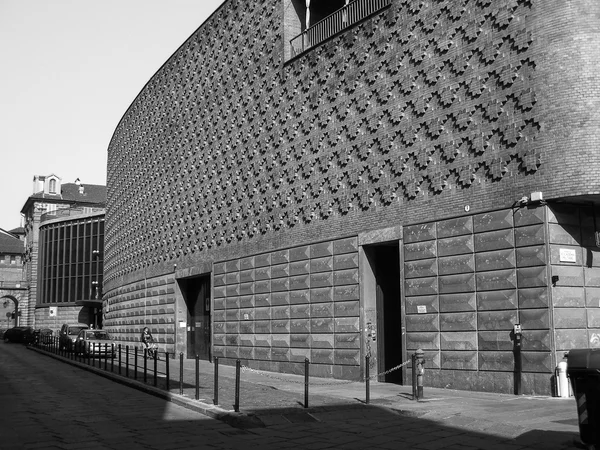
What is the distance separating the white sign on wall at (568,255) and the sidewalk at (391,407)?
3117 mm

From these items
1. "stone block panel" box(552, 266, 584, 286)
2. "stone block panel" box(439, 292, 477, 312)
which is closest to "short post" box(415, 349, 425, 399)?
"stone block panel" box(439, 292, 477, 312)

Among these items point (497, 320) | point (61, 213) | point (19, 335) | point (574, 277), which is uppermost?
point (61, 213)

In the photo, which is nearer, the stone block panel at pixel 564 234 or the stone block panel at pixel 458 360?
the stone block panel at pixel 564 234

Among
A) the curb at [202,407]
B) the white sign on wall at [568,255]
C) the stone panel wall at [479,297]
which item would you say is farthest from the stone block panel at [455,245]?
the curb at [202,407]

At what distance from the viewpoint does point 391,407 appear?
47.7ft

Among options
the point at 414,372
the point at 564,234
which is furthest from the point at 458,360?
the point at 564,234

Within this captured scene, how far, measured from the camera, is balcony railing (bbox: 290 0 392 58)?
22219mm

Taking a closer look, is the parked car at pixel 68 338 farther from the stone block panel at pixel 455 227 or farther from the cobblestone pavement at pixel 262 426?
the stone block panel at pixel 455 227

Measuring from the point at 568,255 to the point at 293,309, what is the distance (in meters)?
10.6

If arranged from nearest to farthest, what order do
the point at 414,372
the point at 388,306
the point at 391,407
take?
the point at 391,407 → the point at 414,372 → the point at 388,306

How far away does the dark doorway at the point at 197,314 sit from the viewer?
3191cm

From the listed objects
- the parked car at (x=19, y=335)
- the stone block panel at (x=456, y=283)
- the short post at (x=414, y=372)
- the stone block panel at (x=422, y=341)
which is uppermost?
the stone block panel at (x=456, y=283)

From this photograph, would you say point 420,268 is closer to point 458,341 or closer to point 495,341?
point 458,341

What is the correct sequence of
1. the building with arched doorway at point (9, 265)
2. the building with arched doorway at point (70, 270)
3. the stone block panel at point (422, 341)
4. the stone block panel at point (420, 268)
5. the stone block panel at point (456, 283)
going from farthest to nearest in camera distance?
the building with arched doorway at point (9, 265)
the building with arched doorway at point (70, 270)
the stone block panel at point (420, 268)
the stone block panel at point (422, 341)
the stone block panel at point (456, 283)
